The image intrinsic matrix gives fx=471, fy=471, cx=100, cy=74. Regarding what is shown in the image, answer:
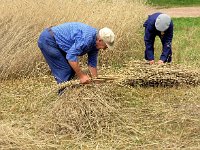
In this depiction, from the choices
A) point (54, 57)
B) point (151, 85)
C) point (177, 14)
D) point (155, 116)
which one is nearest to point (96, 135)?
point (155, 116)

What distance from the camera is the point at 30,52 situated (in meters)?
7.84

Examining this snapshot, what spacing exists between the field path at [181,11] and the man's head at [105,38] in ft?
38.2

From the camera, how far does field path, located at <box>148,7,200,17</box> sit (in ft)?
56.5

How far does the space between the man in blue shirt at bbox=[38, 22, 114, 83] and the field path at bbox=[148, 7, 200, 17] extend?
A: 1119cm

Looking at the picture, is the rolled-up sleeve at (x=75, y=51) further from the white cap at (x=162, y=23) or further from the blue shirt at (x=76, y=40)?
the white cap at (x=162, y=23)

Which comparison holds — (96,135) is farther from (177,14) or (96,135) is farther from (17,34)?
(177,14)

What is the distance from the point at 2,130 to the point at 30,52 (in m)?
3.03

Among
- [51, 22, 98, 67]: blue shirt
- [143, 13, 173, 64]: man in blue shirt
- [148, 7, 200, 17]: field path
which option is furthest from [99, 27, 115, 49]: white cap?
[148, 7, 200, 17]: field path

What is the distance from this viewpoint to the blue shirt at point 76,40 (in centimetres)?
523

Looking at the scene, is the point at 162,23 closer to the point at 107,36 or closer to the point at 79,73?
the point at 107,36

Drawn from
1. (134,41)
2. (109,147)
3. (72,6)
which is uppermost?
(72,6)

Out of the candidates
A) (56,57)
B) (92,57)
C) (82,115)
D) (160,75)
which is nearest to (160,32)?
(160,75)

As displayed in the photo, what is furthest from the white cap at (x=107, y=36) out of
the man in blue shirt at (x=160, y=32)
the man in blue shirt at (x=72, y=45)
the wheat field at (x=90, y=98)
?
the man in blue shirt at (x=160, y=32)

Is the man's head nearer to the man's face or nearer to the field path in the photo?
the man's face
